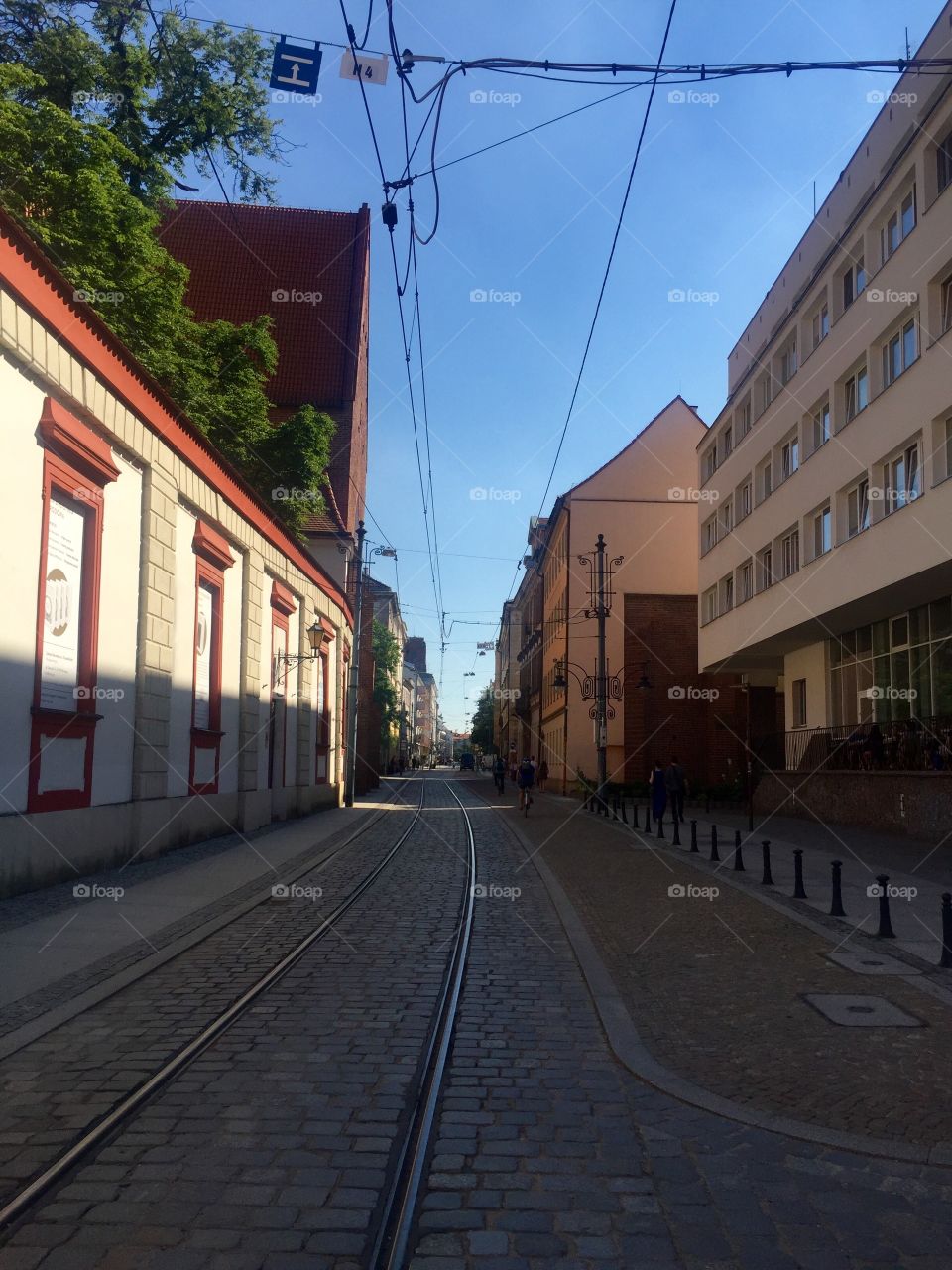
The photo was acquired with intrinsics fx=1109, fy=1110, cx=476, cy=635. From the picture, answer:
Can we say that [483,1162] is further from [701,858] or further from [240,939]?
[701,858]

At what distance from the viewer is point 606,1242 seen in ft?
12.1

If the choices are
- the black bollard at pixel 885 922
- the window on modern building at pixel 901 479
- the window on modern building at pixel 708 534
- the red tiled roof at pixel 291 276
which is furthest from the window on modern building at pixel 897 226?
the red tiled roof at pixel 291 276

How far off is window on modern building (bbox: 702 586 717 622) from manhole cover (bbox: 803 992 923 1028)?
91.0 ft

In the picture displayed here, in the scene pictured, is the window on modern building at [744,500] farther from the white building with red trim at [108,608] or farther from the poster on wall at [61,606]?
the poster on wall at [61,606]

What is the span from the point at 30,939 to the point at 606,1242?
680 centimetres

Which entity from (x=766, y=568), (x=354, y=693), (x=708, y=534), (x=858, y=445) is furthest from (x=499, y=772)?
(x=858, y=445)

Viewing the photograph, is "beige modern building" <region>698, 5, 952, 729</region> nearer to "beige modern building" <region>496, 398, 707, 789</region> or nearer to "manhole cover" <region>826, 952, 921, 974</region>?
"manhole cover" <region>826, 952, 921, 974</region>

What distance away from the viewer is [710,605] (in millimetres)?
35375

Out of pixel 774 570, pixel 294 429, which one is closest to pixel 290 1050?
pixel 774 570

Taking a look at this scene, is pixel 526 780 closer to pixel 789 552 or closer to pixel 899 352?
pixel 789 552

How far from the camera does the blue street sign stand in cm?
1002

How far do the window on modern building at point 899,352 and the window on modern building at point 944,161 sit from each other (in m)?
2.36

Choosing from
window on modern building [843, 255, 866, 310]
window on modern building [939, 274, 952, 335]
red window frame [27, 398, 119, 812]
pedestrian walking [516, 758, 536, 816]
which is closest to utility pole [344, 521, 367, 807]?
pedestrian walking [516, 758, 536, 816]

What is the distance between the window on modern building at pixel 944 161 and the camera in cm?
1897
